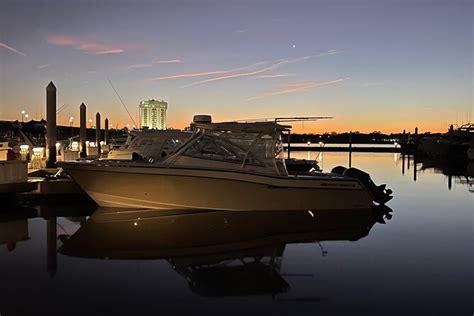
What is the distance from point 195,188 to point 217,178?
2.11 ft

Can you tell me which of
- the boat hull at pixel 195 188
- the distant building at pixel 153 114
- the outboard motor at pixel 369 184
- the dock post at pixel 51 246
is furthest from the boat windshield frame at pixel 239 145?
the distant building at pixel 153 114

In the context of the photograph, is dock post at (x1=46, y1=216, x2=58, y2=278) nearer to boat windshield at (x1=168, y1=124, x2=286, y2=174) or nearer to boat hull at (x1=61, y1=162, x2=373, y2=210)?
boat hull at (x1=61, y1=162, x2=373, y2=210)

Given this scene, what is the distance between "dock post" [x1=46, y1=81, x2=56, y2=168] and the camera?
17.5m

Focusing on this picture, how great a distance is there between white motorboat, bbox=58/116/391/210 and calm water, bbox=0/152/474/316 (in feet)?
1.23

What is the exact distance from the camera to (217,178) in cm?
1113

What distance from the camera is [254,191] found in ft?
37.5

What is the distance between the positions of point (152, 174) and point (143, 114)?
27.5 metres

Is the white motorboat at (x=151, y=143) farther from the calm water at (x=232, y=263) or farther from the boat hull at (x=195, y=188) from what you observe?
the boat hull at (x=195, y=188)

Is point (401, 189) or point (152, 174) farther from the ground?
point (152, 174)

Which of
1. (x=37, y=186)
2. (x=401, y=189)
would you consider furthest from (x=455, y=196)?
(x=37, y=186)

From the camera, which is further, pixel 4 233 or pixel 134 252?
pixel 4 233

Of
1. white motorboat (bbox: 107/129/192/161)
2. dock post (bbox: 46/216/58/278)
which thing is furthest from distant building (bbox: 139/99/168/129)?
dock post (bbox: 46/216/58/278)

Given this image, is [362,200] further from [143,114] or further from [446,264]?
[143,114]

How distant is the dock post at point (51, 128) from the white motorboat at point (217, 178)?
6519mm
